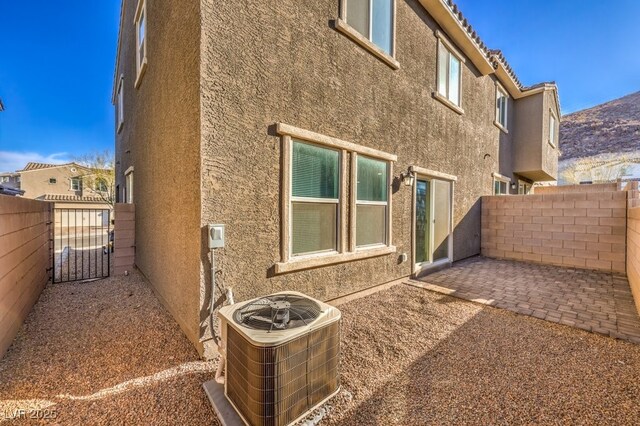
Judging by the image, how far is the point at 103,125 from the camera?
28594 millimetres

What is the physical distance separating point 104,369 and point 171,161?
2.91 meters

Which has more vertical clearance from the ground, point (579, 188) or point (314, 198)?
point (579, 188)

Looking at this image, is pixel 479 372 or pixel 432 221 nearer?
pixel 479 372

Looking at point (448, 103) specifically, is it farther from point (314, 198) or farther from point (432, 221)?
point (314, 198)

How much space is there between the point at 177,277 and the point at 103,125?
1346 inches

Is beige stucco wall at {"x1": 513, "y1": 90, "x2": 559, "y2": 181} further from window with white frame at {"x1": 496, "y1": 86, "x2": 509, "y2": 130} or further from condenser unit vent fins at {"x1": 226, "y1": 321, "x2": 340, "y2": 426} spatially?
condenser unit vent fins at {"x1": 226, "y1": 321, "x2": 340, "y2": 426}

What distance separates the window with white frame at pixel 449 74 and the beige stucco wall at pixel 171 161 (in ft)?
21.2

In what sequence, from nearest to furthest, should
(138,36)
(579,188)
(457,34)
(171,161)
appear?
(171,161) < (138,36) < (457,34) < (579,188)

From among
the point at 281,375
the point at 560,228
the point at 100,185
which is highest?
the point at 100,185

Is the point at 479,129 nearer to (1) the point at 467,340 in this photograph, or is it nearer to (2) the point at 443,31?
(2) the point at 443,31

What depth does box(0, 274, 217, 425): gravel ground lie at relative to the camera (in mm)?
2348

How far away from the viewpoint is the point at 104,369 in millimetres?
2941

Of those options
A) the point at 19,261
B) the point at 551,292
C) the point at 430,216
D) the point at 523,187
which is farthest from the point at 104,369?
the point at 523,187

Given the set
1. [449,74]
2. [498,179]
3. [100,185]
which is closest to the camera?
[449,74]
